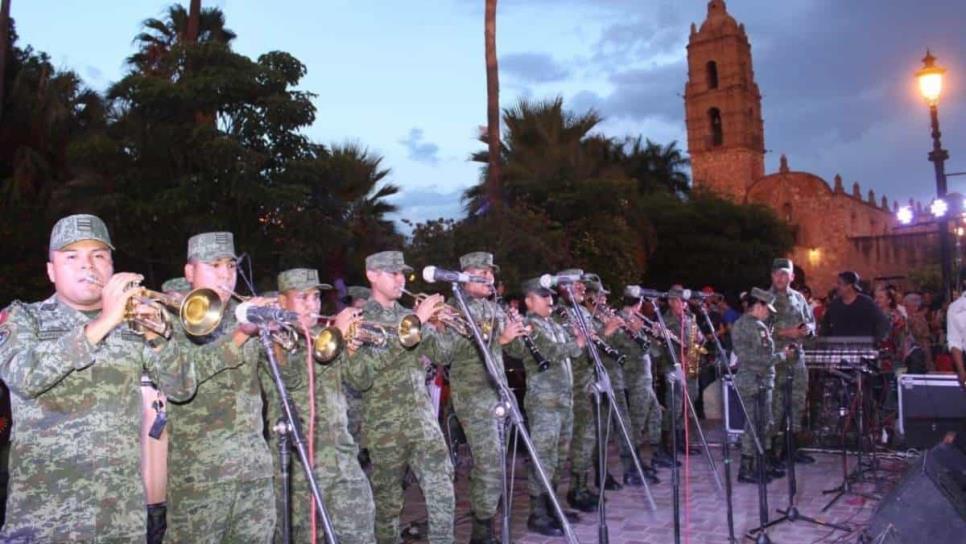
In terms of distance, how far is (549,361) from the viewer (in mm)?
7820

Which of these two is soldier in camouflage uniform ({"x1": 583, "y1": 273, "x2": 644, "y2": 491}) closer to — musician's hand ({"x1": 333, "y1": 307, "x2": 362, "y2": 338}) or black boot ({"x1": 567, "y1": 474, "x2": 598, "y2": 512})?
black boot ({"x1": 567, "y1": 474, "x2": 598, "y2": 512})

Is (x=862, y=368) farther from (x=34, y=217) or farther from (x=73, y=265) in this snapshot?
(x=34, y=217)

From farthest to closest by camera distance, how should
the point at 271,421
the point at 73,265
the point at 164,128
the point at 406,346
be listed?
the point at 164,128 < the point at 406,346 < the point at 271,421 < the point at 73,265

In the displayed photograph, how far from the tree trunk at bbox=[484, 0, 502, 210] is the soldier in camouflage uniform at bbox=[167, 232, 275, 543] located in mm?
14680

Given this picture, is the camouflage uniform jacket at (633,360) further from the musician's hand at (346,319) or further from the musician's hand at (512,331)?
the musician's hand at (346,319)

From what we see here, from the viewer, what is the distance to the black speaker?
17.8 ft

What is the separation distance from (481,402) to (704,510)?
299 centimetres

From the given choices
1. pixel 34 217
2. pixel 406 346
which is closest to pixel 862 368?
pixel 406 346

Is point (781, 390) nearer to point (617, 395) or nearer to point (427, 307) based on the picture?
point (617, 395)

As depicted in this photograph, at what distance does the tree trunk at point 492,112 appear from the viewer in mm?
19469

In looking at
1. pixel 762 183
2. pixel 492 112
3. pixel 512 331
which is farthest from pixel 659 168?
pixel 512 331

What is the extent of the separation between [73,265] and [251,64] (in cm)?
1242

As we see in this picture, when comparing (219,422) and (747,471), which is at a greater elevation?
(219,422)

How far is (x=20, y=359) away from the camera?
12.1 feet
